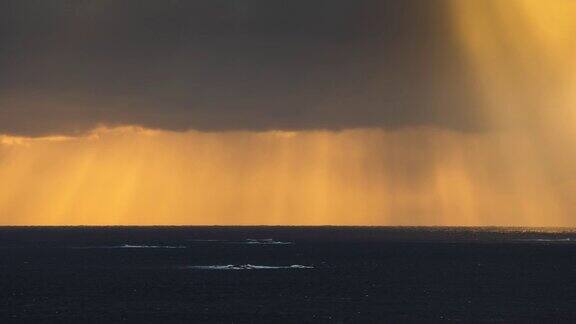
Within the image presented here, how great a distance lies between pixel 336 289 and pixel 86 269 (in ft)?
186

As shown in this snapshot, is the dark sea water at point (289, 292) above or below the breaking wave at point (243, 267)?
below

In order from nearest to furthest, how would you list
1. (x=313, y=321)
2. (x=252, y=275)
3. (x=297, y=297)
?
(x=313, y=321), (x=297, y=297), (x=252, y=275)

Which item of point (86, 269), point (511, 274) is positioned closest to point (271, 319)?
point (511, 274)

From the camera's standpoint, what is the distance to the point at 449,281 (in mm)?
147500

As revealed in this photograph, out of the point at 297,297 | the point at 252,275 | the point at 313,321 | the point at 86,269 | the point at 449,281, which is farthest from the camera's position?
the point at 86,269

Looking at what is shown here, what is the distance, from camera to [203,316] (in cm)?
10238

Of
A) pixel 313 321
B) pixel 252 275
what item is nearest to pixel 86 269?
pixel 252 275

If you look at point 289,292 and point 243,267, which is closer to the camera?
point 289,292

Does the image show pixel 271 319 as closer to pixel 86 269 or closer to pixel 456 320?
pixel 456 320

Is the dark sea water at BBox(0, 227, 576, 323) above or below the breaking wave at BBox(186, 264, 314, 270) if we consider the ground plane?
below

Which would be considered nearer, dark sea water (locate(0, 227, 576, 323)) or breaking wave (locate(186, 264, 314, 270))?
dark sea water (locate(0, 227, 576, 323))

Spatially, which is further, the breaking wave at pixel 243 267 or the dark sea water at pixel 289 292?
the breaking wave at pixel 243 267

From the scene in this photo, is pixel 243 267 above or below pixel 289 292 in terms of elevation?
above

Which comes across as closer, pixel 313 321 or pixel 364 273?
pixel 313 321
